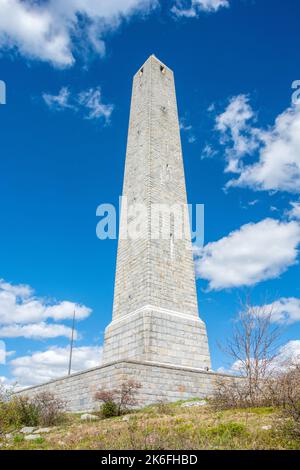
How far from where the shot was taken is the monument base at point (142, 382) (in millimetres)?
14312

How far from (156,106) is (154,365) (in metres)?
17.3

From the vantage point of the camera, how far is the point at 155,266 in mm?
19375

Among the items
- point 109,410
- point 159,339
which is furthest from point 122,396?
point 159,339

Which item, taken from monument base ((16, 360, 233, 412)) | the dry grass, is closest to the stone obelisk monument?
monument base ((16, 360, 233, 412))

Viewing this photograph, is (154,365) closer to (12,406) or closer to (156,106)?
(12,406)

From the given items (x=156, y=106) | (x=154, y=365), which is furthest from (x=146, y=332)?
(x=156, y=106)

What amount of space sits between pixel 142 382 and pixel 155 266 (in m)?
6.48

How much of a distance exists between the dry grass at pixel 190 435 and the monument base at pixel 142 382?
4297mm

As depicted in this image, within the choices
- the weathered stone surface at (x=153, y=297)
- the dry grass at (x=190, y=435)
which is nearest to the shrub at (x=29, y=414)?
the weathered stone surface at (x=153, y=297)

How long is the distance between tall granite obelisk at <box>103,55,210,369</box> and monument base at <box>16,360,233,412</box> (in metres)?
1.26

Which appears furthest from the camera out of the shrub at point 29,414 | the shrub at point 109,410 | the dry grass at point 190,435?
the shrub at point 109,410

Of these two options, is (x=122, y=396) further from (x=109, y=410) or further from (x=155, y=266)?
(x=155, y=266)

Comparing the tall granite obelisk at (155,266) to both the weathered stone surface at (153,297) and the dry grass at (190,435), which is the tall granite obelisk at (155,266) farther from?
the dry grass at (190,435)

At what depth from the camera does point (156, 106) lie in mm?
24906
